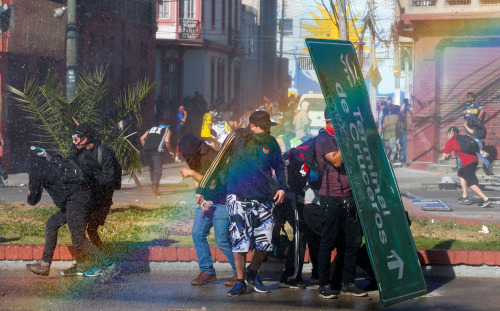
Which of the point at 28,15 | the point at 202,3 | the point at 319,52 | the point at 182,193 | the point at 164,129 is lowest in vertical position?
the point at 182,193

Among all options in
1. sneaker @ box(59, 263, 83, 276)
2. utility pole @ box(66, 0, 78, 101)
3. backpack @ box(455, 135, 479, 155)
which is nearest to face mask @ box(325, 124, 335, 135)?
sneaker @ box(59, 263, 83, 276)

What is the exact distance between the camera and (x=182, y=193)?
614 inches

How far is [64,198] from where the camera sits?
7902 millimetres

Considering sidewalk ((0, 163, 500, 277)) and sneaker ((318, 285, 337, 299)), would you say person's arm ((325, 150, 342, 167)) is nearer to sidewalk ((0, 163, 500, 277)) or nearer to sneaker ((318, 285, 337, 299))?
sneaker ((318, 285, 337, 299))

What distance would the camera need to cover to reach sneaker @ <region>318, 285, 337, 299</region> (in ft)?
23.7

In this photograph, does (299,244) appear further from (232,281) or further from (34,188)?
(34,188)

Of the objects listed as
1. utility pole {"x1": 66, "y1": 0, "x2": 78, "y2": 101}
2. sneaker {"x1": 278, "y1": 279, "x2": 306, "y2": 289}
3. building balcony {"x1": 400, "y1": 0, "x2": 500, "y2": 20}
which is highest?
building balcony {"x1": 400, "y1": 0, "x2": 500, "y2": 20}

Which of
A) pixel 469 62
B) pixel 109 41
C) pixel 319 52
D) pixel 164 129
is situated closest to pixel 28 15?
pixel 109 41

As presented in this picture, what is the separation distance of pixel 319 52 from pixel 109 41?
22017 mm

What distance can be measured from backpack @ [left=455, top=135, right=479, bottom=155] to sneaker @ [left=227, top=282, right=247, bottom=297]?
7292mm

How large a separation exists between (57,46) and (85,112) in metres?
13.2

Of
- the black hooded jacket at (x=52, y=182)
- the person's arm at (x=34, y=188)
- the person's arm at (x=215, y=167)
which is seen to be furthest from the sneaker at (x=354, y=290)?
the person's arm at (x=34, y=188)

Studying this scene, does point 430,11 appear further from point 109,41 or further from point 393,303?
point 393,303

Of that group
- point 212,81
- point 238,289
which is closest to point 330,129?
point 238,289
